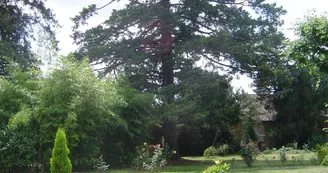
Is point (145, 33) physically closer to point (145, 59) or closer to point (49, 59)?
point (145, 59)

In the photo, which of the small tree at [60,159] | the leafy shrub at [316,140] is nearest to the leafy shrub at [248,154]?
the small tree at [60,159]

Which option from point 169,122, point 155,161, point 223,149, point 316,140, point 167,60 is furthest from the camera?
point 316,140

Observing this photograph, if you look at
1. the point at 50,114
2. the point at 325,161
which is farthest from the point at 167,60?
the point at 325,161

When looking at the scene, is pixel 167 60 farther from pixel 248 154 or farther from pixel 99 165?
pixel 99 165

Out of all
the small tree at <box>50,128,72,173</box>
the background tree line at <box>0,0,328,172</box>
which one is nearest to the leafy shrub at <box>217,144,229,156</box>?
the background tree line at <box>0,0,328,172</box>

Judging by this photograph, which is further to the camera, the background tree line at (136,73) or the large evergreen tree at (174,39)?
the large evergreen tree at (174,39)

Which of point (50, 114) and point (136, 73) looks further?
point (136, 73)

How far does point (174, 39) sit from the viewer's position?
22062 mm

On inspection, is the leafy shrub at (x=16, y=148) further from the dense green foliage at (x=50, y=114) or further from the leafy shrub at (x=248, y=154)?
the leafy shrub at (x=248, y=154)

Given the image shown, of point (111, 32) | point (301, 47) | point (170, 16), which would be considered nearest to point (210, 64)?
point (170, 16)

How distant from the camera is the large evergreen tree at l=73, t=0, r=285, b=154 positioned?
19.8 m

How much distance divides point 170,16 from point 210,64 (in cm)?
366

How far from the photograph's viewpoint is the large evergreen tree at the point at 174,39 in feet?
64.8

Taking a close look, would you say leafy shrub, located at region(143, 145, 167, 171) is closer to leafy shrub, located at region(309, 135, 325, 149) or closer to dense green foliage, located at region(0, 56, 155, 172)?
dense green foliage, located at region(0, 56, 155, 172)
